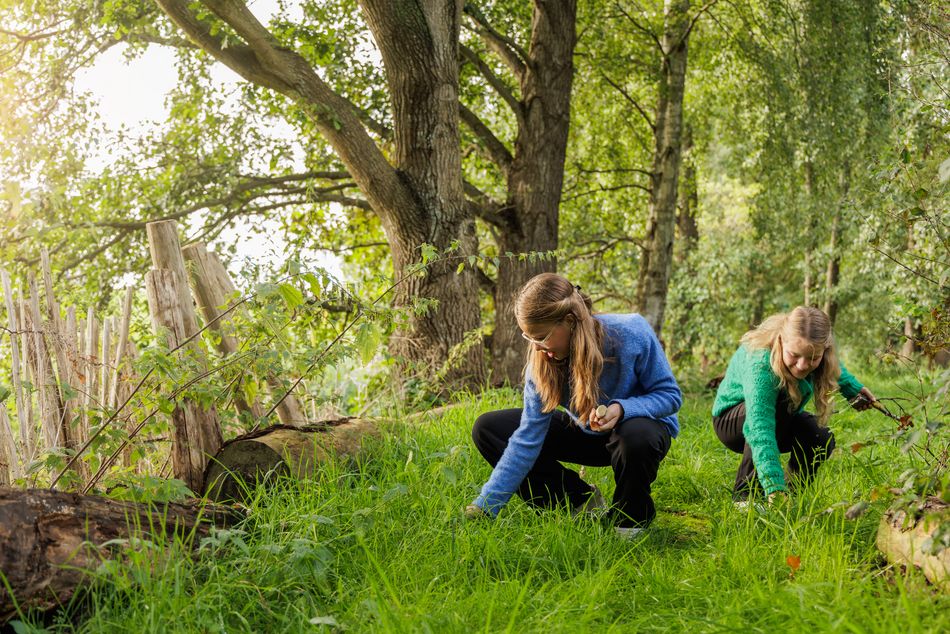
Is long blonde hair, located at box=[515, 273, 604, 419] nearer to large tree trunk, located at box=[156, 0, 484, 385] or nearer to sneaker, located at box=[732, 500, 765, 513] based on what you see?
sneaker, located at box=[732, 500, 765, 513]

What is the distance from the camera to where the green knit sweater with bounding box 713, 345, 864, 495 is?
3.29 metres

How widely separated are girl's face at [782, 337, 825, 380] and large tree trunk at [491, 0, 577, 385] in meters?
4.59

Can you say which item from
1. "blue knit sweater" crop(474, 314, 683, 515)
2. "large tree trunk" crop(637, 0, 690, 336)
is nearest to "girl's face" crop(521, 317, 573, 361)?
"blue knit sweater" crop(474, 314, 683, 515)

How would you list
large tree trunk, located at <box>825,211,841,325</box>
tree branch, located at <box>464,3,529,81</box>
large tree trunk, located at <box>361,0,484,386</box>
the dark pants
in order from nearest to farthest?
the dark pants
large tree trunk, located at <box>361,0,484,386</box>
tree branch, located at <box>464,3,529,81</box>
large tree trunk, located at <box>825,211,841,325</box>

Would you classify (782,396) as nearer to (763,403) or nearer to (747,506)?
(763,403)

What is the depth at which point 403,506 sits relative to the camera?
10.6 ft

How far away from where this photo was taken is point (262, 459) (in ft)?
11.2

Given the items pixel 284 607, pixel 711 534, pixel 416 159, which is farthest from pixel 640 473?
pixel 416 159

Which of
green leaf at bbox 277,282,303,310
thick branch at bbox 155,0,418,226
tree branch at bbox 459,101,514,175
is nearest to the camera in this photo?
green leaf at bbox 277,282,303,310

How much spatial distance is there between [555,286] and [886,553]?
5.03ft

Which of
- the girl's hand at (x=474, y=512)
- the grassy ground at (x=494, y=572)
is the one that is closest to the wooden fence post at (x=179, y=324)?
the grassy ground at (x=494, y=572)

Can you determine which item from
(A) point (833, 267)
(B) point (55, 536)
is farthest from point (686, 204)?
(B) point (55, 536)

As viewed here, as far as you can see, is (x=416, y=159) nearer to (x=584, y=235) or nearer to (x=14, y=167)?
(x=14, y=167)

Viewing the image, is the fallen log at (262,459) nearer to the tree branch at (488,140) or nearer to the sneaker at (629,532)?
the sneaker at (629,532)
